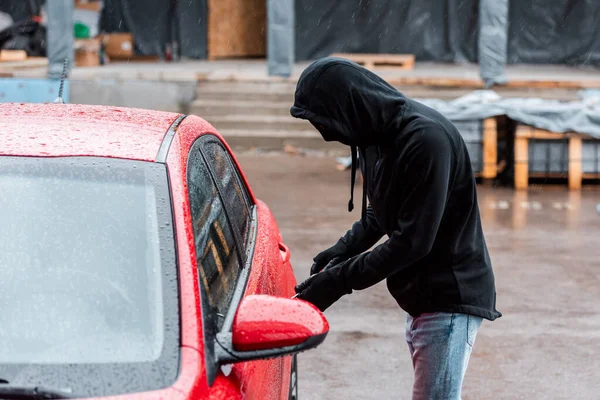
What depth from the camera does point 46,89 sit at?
15.4 metres

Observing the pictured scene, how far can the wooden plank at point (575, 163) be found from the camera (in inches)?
461

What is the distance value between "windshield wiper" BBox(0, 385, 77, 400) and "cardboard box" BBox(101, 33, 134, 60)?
20049mm

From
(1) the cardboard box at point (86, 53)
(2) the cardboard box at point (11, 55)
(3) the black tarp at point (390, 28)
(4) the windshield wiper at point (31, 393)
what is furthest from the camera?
(3) the black tarp at point (390, 28)

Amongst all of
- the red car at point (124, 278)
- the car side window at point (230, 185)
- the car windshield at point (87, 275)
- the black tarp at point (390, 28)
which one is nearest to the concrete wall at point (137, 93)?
the black tarp at point (390, 28)

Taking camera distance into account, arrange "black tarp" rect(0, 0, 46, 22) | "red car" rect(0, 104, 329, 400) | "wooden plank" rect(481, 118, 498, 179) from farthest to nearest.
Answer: "black tarp" rect(0, 0, 46, 22) → "wooden plank" rect(481, 118, 498, 179) → "red car" rect(0, 104, 329, 400)

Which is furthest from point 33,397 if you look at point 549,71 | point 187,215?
point 549,71

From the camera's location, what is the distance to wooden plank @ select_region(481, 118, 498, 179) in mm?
11906

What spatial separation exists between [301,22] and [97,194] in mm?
18856

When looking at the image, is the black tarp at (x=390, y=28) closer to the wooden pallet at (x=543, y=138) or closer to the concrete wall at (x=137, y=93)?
the concrete wall at (x=137, y=93)

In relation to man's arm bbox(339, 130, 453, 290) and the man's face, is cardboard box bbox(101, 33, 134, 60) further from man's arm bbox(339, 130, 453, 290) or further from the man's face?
man's arm bbox(339, 130, 453, 290)

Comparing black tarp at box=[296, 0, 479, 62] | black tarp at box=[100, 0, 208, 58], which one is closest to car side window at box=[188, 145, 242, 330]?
black tarp at box=[296, 0, 479, 62]

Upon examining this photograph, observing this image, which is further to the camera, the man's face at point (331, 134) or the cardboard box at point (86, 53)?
the cardboard box at point (86, 53)

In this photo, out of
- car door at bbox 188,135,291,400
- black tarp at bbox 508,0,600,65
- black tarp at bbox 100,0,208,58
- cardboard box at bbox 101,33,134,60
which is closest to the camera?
car door at bbox 188,135,291,400

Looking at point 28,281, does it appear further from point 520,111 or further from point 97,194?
point 520,111
